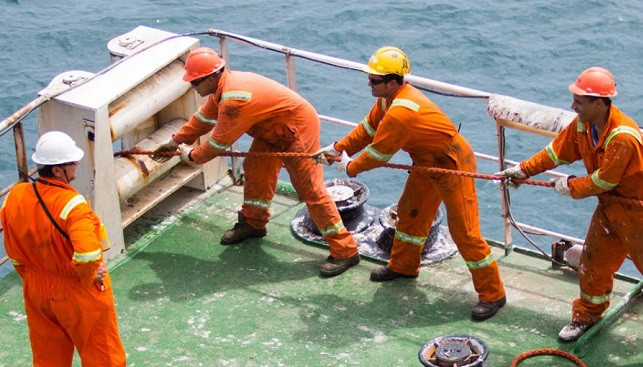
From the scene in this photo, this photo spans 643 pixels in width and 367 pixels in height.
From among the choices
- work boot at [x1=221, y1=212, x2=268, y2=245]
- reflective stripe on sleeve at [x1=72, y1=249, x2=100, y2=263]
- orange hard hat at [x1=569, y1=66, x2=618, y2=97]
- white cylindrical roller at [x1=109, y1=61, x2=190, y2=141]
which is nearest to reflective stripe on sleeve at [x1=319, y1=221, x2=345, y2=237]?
work boot at [x1=221, y1=212, x2=268, y2=245]

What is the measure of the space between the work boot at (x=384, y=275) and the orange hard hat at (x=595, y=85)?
211 centimetres

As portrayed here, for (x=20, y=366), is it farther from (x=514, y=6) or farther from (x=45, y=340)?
(x=514, y=6)

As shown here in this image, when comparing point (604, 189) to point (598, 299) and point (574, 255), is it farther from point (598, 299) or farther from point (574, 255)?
point (574, 255)

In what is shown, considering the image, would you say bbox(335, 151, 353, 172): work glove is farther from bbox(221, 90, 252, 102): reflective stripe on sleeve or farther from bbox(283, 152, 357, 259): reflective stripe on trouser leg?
bbox(221, 90, 252, 102): reflective stripe on sleeve

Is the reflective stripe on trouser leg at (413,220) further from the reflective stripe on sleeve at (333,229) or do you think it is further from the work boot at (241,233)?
the work boot at (241,233)

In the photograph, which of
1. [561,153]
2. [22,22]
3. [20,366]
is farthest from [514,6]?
[20,366]

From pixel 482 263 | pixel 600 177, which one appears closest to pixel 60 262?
pixel 482 263

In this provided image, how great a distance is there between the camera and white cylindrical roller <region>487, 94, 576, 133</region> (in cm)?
648

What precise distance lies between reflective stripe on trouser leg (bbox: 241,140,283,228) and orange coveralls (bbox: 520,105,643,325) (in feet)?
6.68

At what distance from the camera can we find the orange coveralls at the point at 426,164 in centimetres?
632

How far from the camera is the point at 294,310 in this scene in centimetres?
687

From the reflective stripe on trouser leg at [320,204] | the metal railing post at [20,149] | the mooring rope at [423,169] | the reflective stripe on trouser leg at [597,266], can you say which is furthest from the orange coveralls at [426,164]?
the metal railing post at [20,149]

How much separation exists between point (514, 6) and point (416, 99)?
37.9 feet

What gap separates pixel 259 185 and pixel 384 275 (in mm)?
1197
